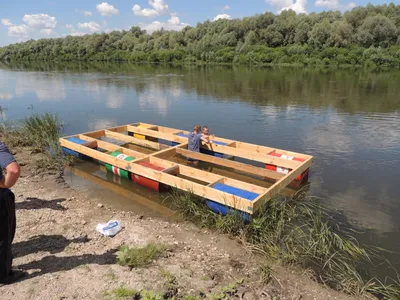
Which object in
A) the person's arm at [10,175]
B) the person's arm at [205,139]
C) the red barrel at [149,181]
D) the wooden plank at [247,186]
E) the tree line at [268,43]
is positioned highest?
the tree line at [268,43]

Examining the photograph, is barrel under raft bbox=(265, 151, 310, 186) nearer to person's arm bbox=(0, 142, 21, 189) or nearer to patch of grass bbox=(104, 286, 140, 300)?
patch of grass bbox=(104, 286, 140, 300)

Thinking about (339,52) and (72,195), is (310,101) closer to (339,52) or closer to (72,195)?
(72,195)

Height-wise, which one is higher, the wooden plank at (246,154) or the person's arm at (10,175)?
the person's arm at (10,175)

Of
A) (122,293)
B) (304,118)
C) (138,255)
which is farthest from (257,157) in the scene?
(304,118)

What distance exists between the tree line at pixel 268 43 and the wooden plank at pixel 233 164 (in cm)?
3969

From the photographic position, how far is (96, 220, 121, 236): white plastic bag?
4801 mm

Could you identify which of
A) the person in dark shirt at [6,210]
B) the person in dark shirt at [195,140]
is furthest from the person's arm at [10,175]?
the person in dark shirt at [195,140]

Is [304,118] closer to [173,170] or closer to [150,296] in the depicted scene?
[173,170]

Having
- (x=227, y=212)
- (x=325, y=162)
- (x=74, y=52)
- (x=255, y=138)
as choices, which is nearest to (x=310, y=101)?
(x=255, y=138)

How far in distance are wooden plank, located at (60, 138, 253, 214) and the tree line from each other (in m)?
41.1

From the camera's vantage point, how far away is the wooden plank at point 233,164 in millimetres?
6936

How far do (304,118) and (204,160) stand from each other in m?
7.29

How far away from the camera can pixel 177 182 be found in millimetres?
6238

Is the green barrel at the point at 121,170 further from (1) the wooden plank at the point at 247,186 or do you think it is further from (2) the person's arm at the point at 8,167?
(2) the person's arm at the point at 8,167
